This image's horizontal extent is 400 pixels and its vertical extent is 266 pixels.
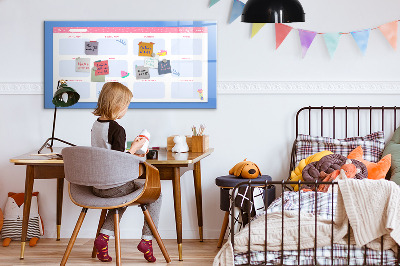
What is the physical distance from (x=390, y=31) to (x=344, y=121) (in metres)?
0.70

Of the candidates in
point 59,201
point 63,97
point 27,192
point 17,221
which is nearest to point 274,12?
point 63,97

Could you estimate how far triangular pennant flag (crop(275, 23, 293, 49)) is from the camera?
14.1ft

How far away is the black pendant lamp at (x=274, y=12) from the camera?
309cm

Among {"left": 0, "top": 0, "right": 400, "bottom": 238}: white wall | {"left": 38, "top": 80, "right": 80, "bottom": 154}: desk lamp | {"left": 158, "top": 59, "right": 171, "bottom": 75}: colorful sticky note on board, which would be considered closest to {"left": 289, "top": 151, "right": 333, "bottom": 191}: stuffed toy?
{"left": 0, "top": 0, "right": 400, "bottom": 238}: white wall

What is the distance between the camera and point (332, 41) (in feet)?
14.0

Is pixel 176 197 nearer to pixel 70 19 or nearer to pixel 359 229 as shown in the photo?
pixel 359 229

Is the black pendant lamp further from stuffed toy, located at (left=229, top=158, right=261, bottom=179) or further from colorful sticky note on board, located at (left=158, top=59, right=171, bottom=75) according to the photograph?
colorful sticky note on board, located at (left=158, top=59, right=171, bottom=75)

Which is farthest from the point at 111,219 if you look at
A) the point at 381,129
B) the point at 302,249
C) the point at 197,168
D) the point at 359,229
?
the point at 381,129

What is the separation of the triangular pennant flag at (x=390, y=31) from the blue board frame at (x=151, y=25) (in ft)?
3.89

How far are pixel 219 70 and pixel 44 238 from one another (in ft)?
5.72

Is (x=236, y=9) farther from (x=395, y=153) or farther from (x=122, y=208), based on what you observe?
(x=122, y=208)

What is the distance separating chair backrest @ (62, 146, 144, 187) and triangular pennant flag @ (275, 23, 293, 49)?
1.56 metres

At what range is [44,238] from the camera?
14.4 feet

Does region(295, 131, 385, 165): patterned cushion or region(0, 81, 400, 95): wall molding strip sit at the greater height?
region(0, 81, 400, 95): wall molding strip
